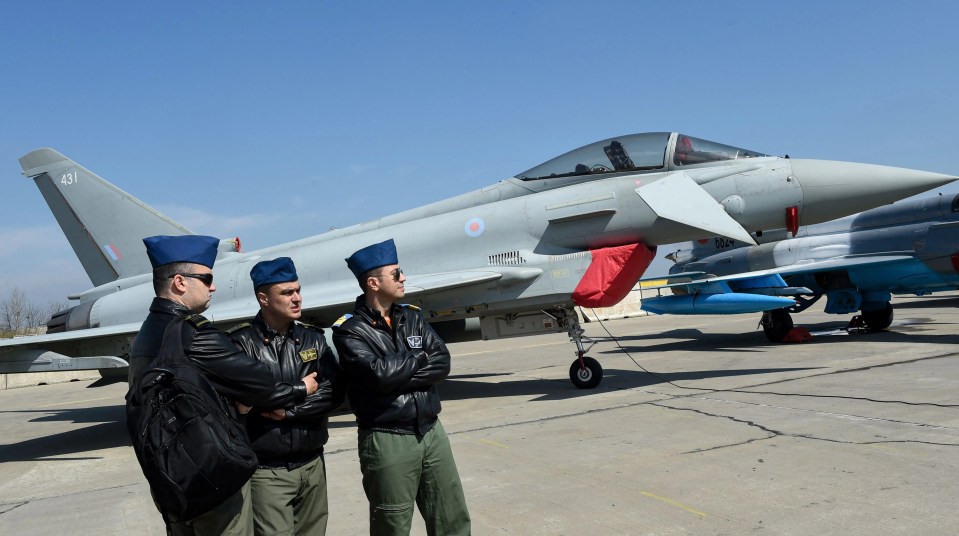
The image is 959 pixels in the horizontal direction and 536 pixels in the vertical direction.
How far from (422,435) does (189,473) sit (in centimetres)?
122

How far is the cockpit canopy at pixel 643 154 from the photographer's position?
32.7 ft

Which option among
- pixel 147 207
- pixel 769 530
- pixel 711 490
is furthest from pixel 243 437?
pixel 147 207

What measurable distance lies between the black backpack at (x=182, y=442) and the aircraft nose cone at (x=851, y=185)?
890 cm

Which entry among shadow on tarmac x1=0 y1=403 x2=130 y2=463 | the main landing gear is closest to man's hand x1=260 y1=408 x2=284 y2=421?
shadow on tarmac x1=0 y1=403 x2=130 y2=463

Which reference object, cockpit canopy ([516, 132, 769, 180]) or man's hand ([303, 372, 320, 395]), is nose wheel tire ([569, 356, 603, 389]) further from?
man's hand ([303, 372, 320, 395])

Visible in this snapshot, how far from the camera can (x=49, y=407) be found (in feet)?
47.4

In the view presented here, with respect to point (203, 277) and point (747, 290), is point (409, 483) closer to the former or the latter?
point (203, 277)

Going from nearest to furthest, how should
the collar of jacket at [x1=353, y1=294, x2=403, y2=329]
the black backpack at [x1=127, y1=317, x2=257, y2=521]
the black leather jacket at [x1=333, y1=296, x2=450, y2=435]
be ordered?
the black backpack at [x1=127, y1=317, x2=257, y2=521] < the black leather jacket at [x1=333, y1=296, x2=450, y2=435] < the collar of jacket at [x1=353, y1=294, x2=403, y2=329]

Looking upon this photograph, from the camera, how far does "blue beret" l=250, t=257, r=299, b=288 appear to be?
338 centimetres

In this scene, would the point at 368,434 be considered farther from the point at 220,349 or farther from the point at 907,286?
the point at 907,286

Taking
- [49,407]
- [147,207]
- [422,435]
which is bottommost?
[49,407]

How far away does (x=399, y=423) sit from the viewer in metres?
3.30

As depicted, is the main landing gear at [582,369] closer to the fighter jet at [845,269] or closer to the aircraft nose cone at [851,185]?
the aircraft nose cone at [851,185]

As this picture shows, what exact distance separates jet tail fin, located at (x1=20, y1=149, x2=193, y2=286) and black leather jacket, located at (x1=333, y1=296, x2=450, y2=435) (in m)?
9.62
